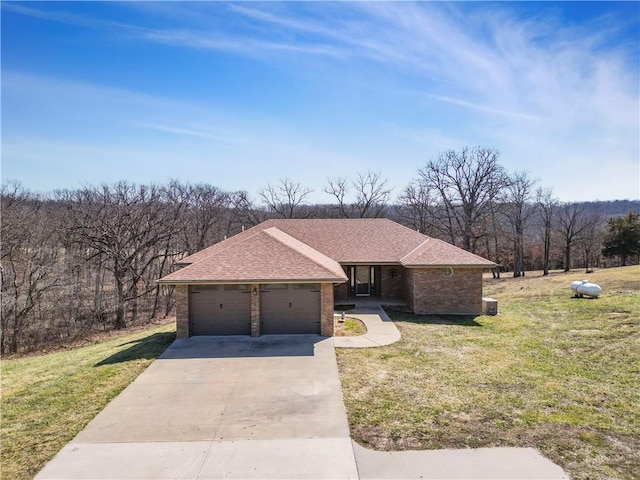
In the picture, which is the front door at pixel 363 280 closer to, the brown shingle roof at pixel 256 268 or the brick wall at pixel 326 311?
the brown shingle roof at pixel 256 268

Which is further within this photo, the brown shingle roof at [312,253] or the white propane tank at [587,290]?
the white propane tank at [587,290]

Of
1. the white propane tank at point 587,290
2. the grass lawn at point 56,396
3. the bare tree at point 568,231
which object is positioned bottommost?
the grass lawn at point 56,396

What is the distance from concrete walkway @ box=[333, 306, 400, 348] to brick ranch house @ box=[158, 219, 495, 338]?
98 centimetres

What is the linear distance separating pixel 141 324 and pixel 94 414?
18827mm

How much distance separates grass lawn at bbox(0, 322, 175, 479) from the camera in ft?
22.2

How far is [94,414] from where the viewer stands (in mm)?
8078

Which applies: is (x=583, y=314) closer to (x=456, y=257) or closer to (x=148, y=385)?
(x=456, y=257)

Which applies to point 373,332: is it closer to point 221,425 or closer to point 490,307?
point 490,307

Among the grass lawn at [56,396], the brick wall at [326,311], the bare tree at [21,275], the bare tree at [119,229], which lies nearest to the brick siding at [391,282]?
the brick wall at [326,311]

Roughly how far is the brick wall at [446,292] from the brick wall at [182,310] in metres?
10.1

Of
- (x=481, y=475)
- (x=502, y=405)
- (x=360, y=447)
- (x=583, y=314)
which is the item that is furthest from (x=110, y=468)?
(x=583, y=314)

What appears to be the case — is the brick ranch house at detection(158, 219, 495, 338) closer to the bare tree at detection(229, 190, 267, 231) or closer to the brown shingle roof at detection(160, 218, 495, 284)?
the brown shingle roof at detection(160, 218, 495, 284)

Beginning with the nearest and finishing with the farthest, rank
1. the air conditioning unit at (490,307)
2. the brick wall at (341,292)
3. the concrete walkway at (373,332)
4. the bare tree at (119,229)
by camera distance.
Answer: the concrete walkway at (373,332) → the air conditioning unit at (490,307) → the brick wall at (341,292) → the bare tree at (119,229)

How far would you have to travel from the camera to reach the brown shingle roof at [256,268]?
13.0m
